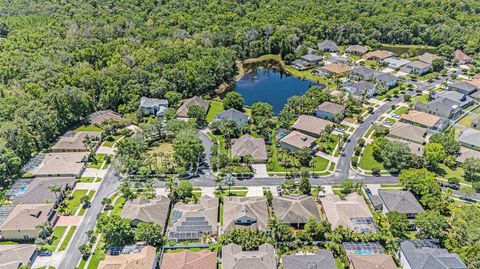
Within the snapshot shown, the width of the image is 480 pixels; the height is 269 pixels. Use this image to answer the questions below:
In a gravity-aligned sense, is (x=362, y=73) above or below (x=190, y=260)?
above

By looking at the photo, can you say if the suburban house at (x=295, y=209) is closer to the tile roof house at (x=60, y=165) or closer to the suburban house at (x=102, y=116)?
the tile roof house at (x=60, y=165)

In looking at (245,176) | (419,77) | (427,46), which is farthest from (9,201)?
(427,46)

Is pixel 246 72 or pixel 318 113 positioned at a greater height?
pixel 246 72

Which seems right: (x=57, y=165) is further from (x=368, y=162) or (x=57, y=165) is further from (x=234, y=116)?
(x=368, y=162)


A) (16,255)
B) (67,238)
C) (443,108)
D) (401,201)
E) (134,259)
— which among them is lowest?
(134,259)

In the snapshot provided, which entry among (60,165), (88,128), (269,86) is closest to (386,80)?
(269,86)

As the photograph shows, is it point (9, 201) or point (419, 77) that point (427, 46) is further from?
point (9, 201)
